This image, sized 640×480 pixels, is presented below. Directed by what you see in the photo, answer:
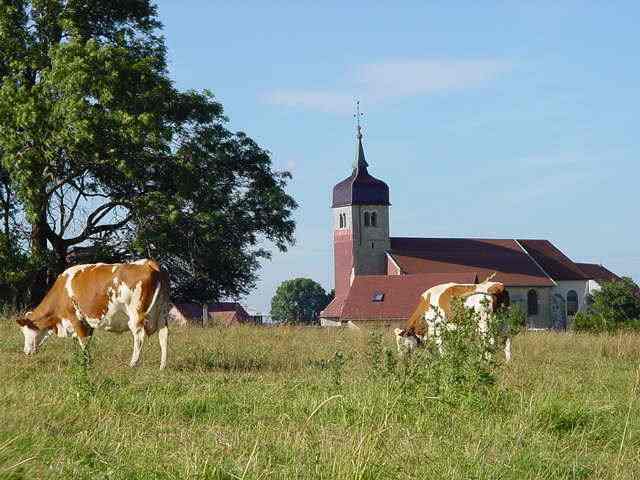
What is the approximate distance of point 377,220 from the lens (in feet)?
346

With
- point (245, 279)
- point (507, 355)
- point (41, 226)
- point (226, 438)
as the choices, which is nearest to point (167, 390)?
point (226, 438)

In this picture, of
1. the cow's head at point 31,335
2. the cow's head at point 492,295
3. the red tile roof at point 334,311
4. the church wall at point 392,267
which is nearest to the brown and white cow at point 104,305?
the cow's head at point 31,335

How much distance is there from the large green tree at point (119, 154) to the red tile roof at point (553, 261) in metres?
71.5

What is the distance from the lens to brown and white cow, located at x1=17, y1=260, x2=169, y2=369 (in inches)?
527

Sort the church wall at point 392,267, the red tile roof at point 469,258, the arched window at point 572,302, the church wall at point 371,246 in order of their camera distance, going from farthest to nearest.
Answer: the church wall at point 371,246
the arched window at point 572,302
the church wall at point 392,267
the red tile roof at point 469,258

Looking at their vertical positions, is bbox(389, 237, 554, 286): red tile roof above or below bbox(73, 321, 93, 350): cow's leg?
above

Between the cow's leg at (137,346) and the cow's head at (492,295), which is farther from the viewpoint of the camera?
the cow's head at (492,295)

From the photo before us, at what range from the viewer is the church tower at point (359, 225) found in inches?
4023

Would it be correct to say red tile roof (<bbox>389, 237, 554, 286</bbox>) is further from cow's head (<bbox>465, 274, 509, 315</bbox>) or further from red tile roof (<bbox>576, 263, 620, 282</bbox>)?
cow's head (<bbox>465, 274, 509, 315</bbox>)

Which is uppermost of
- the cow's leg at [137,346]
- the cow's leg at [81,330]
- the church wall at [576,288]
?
the church wall at [576,288]

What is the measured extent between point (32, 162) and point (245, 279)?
8.36 m

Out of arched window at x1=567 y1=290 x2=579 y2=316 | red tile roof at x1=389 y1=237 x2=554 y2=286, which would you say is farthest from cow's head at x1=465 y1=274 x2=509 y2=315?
arched window at x1=567 y1=290 x2=579 y2=316

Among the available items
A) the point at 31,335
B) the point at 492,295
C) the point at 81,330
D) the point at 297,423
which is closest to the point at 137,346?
the point at 81,330

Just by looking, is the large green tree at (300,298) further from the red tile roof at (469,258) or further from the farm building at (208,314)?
the farm building at (208,314)
